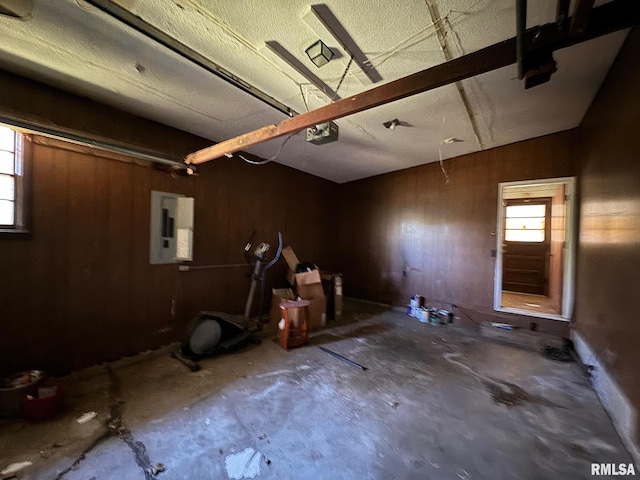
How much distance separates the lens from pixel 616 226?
6.75 ft

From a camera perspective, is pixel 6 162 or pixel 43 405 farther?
pixel 6 162

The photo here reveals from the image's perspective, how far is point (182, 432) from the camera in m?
1.72

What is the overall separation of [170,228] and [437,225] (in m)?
4.08

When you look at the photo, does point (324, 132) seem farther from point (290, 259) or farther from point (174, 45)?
point (290, 259)

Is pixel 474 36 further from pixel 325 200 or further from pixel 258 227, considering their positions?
pixel 325 200

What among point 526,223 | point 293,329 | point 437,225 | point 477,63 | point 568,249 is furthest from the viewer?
point 526,223

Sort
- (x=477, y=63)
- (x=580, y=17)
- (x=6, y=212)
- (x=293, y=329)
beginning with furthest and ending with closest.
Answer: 1. (x=293, y=329)
2. (x=6, y=212)
3. (x=477, y=63)
4. (x=580, y=17)

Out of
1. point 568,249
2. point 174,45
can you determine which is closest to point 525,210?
point 568,249

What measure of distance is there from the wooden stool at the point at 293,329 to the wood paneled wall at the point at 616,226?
2718 mm

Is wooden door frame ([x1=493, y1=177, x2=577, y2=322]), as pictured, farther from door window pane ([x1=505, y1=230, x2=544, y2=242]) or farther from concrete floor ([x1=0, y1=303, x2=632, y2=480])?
door window pane ([x1=505, y1=230, x2=544, y2=242])

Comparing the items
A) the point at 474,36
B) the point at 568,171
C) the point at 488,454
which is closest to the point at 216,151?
the point at 474,36

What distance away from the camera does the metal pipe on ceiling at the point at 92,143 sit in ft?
5.98

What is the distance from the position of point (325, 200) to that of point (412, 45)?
371 centimetres

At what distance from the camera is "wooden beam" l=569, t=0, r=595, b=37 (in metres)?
0.95
